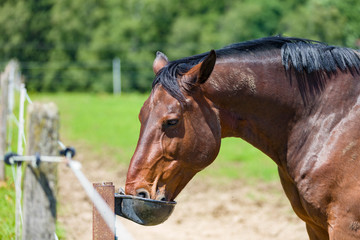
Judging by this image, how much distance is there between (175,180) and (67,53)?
31.7 meters

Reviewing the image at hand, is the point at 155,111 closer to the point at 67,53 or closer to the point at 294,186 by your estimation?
the point at 294,186

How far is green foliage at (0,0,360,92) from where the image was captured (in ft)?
89.7

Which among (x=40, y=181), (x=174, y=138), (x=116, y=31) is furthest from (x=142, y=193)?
(x=116, y=31)

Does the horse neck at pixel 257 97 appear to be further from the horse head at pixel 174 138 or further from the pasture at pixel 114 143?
the pasture at pixel 114 143

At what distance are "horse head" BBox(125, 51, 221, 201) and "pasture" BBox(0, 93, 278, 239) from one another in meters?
2.16

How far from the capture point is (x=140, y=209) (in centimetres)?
255

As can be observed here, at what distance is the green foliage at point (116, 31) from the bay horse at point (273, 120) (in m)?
19.5

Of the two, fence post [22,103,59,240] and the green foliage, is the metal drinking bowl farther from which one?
the green foliage

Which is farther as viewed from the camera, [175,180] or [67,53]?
[67,53]

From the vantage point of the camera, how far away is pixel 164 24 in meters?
34.1

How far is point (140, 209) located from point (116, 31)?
31607mm

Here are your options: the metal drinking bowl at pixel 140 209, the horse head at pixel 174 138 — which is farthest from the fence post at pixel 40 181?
the horse head at pixel 174 138

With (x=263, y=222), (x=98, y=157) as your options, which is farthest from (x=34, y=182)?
(x=98, y=157)

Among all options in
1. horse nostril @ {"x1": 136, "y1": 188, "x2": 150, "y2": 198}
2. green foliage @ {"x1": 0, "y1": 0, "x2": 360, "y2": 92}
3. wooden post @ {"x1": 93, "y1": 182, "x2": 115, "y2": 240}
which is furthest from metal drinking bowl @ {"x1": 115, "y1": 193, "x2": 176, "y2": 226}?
green foliage @ {"x1": 0, "y1": 0, "x2": 360, "y2": 92}
